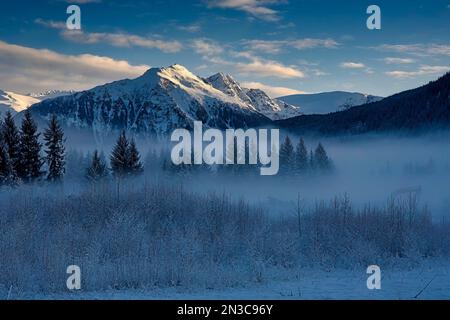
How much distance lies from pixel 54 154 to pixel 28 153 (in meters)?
4.13

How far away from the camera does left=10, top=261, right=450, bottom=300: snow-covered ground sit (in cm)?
1210

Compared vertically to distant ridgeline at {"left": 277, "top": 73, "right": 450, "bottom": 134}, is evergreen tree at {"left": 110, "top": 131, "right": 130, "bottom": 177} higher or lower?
lower

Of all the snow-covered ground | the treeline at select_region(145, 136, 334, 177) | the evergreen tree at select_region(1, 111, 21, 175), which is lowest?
the snow-covered ground

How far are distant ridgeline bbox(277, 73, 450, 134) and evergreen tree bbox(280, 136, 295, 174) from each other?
271ft

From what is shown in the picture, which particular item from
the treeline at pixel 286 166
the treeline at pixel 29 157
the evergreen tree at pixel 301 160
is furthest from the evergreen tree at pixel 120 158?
the evergreen tree at pixel 301 160

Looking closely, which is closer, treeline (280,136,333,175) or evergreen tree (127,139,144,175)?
evergreen tree (127,139,144,175)

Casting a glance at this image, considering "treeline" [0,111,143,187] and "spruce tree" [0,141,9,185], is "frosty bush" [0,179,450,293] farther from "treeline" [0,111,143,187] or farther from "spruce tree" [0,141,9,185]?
"treeline" [0,111,143,187]

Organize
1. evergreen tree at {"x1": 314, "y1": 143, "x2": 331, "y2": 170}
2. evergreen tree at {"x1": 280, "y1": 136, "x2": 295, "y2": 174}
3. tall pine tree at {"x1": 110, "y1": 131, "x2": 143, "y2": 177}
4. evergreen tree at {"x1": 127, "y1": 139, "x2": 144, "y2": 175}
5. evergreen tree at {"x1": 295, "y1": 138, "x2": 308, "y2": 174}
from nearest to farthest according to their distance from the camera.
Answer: tall pine tree at {"x1": 110, "y1": 131, "x2": 143, "y2": 177}, evergreen tree at {"x1": 127, "y1": 139, "x2": 144, "y2": 175}, evergreen tree at {"x1": 280, "y1": 136, "x2": 295, "y2": 174}, evergreen tree at {"x1": 295, "y1": 138, "x2": 308, "y2": 174}, evergreen tree at {"x1": 314, "y1": 143, "x2": 331, "y2": 170}

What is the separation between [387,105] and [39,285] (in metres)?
174

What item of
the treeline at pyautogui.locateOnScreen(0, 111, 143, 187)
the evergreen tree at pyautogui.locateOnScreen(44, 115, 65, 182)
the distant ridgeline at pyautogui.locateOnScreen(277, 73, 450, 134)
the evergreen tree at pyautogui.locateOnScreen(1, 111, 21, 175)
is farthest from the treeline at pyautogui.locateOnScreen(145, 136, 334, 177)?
the distant ridgeline at pyautogui.locateOnScreen(277, 73, 450, 134)

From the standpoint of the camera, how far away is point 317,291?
13.1 metres

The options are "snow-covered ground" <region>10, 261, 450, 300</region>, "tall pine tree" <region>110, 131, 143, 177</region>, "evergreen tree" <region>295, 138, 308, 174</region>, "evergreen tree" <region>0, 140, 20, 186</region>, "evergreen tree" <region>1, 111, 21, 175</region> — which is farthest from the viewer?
"evergreen tree" <region>295, 138, 308, 174</region>
